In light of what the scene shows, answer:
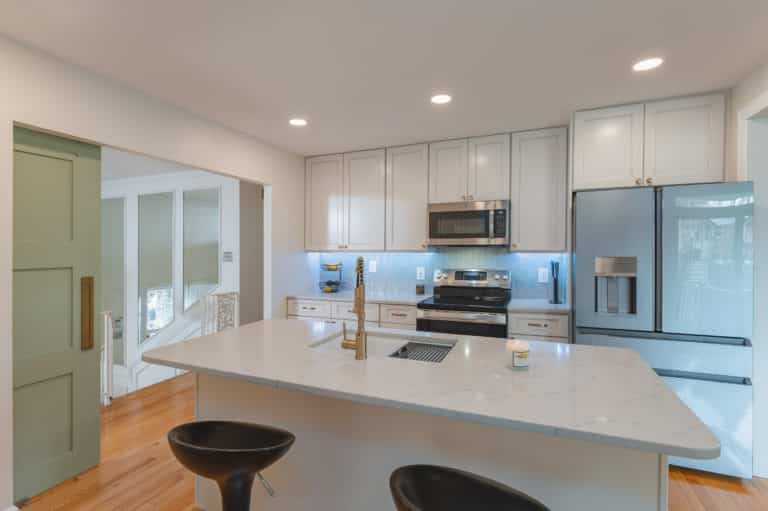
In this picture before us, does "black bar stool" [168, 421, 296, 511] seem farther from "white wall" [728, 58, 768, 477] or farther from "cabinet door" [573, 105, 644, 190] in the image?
"white wall" [728, 58, 768, 477]

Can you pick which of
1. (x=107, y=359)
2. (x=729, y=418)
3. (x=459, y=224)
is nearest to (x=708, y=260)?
(x=729, y=418)

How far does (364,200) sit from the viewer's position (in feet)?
12.8

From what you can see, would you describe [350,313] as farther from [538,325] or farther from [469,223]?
[538,325]

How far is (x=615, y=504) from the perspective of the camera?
1218 mm

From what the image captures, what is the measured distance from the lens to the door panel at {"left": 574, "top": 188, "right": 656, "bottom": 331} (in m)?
2.44

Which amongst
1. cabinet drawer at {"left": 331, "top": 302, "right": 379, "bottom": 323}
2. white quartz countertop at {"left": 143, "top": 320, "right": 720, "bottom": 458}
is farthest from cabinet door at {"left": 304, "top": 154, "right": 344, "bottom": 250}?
white quartz countertop at {"left": 143, "top": 320, "right": 720, "bottom": 458}

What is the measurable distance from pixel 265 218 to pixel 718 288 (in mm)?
3489

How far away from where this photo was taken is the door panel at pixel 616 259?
2.44 meters

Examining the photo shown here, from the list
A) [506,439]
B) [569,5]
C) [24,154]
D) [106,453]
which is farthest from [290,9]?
[106,453]

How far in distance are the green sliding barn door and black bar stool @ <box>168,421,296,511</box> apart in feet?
4.49

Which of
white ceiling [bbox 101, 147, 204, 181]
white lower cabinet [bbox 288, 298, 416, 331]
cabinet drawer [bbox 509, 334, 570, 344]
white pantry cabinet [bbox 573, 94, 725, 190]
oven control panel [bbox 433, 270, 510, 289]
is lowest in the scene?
cabinet drawer [bbox 509, 334, 570, 344]

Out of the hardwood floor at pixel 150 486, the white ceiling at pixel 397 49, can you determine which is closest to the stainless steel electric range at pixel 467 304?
the hardwood floor at pixel 150 486

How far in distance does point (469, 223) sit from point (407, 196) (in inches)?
26.7

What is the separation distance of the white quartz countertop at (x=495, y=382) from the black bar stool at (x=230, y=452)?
185 millimetres
